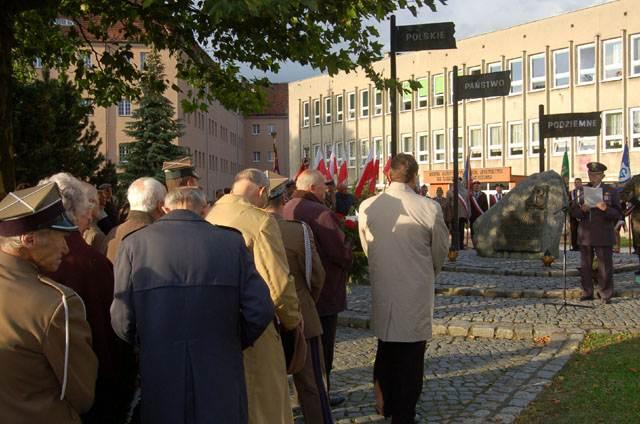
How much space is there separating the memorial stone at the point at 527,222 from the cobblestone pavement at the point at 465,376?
9.37 meters

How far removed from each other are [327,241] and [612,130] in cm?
3908

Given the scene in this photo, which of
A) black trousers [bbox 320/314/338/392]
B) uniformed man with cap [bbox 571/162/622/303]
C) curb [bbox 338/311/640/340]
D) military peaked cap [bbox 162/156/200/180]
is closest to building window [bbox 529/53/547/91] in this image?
uniformed man with cap [bbox 571/162/622/303]

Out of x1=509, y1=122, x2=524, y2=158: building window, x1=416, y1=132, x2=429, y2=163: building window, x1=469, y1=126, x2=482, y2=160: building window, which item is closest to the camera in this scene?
x1=509, y1=122, x2=524, y2=158: building window

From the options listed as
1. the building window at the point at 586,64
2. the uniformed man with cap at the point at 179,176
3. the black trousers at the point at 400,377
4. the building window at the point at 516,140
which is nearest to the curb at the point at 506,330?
the black trousers at the point at 400,377

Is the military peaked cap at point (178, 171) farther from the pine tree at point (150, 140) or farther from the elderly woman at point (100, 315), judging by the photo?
the pine tree at point (150, 140)

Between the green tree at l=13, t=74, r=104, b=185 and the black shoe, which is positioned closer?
the black shoe

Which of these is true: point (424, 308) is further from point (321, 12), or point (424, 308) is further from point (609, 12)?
point (609, 12)

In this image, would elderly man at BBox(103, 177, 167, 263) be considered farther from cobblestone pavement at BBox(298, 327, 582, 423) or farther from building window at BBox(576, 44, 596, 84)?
building window at BBox(576, 44, 596, 84)

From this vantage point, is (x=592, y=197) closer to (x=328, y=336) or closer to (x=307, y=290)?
(x=328, y=336)

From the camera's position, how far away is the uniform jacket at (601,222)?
37.2 feet

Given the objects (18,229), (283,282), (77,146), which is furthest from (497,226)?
(18,229)

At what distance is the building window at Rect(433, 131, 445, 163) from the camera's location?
52000 millimetres

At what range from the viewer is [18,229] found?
10.1ft

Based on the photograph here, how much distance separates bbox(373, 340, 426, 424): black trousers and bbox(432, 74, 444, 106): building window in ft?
153
